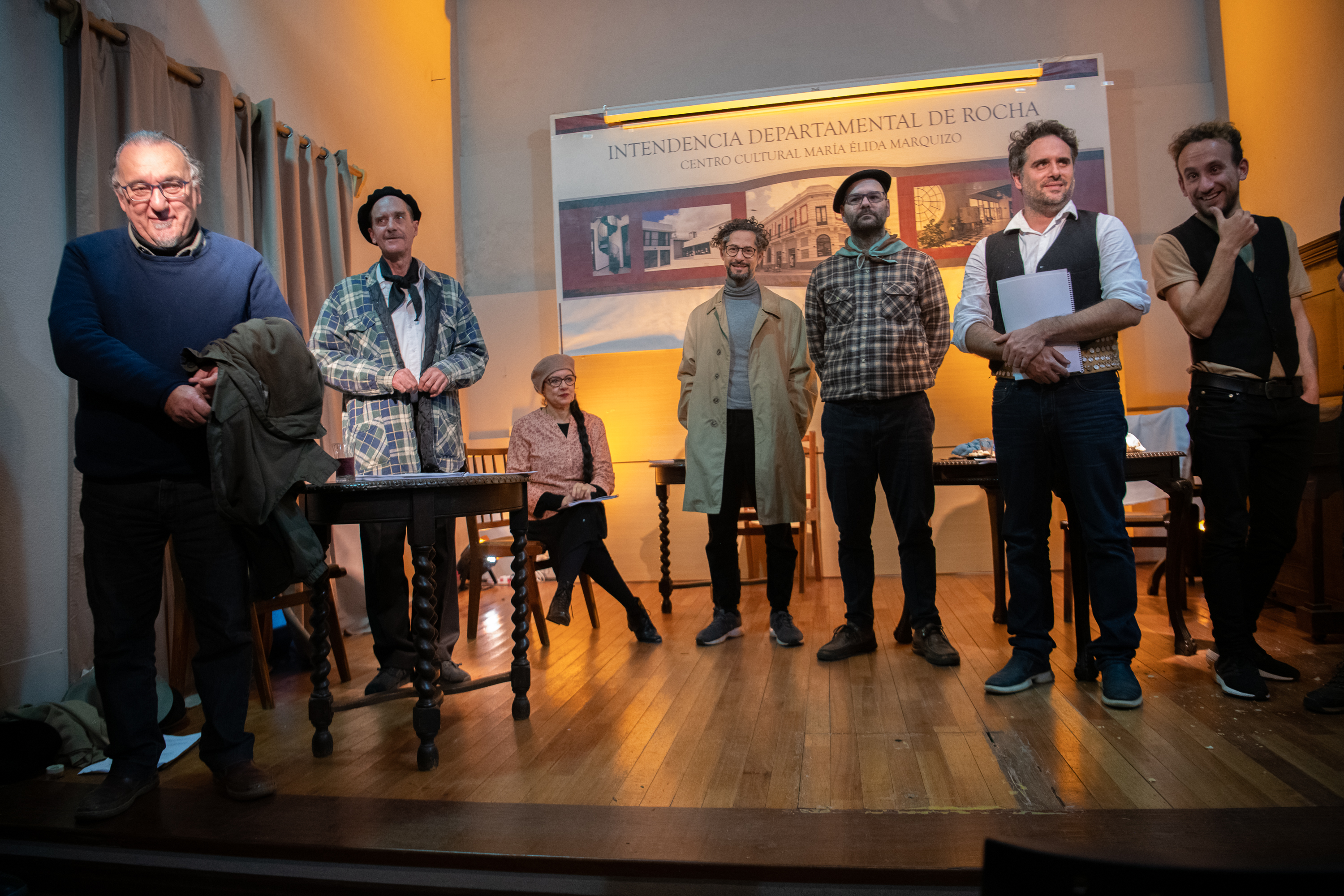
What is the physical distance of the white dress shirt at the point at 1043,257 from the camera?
213cm

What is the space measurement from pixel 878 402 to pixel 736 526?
29.8 inches

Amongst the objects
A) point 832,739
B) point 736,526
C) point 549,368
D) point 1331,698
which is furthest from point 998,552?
point 549,368

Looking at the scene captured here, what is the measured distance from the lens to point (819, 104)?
495 centimetres

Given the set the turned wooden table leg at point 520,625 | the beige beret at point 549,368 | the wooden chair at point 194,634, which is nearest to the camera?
the turned wooden table leg at point 520,625

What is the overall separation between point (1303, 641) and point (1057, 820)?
2.03 m

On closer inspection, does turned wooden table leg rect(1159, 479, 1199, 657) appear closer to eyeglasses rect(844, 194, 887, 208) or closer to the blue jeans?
the blue jeans

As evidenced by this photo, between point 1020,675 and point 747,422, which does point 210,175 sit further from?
point 1020,675

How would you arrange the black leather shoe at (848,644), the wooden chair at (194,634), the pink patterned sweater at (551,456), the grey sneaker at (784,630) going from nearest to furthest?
the wooden chair at (194,634), the black leather shoe at (848,644), the grey sneaker at (784,630), the pink patterned sweater at (551,456)

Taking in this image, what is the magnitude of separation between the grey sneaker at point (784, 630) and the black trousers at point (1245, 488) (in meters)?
1.29

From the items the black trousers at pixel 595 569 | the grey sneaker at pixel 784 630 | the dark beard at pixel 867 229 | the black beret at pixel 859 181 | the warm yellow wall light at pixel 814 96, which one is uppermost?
the warm yellow wall light at pixel 814 96

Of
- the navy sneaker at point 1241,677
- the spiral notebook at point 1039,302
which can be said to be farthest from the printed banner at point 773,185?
the navy sneaker at point 1241,677

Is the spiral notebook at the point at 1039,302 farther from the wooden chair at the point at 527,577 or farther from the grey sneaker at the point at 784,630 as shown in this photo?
the wooden chair at the point at 527,577

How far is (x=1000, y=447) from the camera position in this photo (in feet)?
7.59

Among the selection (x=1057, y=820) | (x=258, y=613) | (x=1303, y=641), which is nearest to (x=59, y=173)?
(x=258, y=613)
